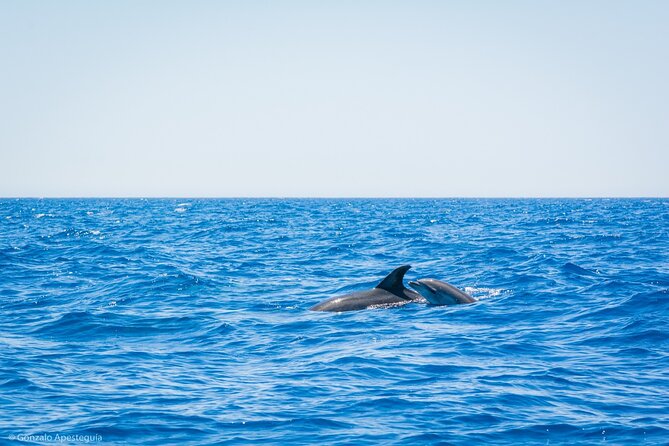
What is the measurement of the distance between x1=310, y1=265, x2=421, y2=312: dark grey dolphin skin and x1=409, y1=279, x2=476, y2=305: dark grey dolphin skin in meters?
0.44

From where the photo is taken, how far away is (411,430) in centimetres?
880

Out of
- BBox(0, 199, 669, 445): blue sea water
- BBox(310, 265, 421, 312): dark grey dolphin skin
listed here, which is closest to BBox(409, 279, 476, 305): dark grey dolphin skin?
BBox(310, 265, 421, 312): dark grey dolphin skin

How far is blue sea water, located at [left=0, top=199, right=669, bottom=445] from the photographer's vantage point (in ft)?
29.4

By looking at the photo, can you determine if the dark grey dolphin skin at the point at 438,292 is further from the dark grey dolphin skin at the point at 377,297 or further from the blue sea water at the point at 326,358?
the blue sea water at the point at 326,358

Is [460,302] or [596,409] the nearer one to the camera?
[596,409]

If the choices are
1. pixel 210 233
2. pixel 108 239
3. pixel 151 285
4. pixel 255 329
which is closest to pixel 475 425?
pixel 255 329

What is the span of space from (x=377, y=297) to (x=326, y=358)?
18.9ft

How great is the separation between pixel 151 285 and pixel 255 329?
845 centimetres

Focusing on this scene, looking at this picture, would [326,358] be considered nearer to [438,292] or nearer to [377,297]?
[377,297]

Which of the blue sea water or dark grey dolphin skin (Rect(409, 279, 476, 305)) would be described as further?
dark grey dolphin skin (Rect(409, 279, 476, 305))

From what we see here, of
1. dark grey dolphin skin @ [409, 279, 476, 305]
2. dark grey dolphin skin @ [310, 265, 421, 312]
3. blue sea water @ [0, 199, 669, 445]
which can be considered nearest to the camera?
blue sea water @ [0, 199, 669, 445]

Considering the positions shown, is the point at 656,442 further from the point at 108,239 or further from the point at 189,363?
the point at 108,239

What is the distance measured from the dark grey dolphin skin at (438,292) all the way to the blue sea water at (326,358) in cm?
59

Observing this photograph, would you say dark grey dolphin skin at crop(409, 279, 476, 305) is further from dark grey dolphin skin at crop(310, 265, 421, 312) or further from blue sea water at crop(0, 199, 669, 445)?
blue sea water at crop(0, 199, 669, 445)
